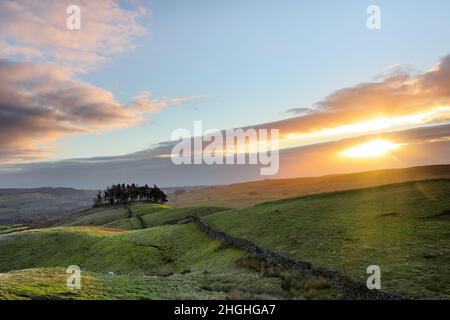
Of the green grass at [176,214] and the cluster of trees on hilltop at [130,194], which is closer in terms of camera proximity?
the green grass at [176,214]

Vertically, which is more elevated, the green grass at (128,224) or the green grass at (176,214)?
the green grass at (176,214)

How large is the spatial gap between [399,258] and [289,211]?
22.7 meters

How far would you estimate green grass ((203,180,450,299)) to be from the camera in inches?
1000

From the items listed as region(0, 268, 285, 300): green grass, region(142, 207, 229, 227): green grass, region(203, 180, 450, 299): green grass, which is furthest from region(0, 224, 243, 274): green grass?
region(142, 207, 229, 227): green grass

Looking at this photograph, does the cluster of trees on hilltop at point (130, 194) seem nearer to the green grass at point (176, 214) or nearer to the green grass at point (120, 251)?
the green grass at point (176, 214)

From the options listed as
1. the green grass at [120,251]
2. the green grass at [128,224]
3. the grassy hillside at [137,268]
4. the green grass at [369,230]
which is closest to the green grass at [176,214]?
the green grass at [128,224]

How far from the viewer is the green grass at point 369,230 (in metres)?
25.4

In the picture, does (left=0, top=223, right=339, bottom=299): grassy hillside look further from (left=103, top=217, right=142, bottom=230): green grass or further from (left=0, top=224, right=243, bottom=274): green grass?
(left=103, top=217, right=142, bottom=230): green grass

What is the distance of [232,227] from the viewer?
167 feet

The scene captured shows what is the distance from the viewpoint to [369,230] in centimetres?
3653

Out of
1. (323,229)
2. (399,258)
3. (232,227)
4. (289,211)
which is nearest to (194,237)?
(232,227)

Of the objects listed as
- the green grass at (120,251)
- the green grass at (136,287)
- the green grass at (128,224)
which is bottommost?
the green grass at (128,224)
